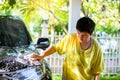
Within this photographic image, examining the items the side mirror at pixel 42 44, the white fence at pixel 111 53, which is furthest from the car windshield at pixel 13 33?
the white fence at pixel 111 53

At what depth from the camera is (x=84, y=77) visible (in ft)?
13.1

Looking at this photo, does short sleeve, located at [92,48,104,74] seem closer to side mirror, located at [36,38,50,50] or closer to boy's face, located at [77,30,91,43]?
boy's face, located at [77,30,91,43]

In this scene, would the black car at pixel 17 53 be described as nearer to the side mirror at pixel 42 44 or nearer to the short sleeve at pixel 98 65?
the side mirror at pixel 42 44

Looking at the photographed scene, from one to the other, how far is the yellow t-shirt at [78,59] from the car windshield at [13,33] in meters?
1.51

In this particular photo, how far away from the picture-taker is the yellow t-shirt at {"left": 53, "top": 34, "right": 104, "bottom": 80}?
156 inches

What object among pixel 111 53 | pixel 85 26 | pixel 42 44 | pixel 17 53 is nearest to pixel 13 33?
pixel 42 44

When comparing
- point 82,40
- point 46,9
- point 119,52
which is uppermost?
point 46,9

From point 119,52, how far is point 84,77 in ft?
26.4

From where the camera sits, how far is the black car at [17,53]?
4112mm

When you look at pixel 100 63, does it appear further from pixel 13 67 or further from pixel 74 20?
pixel 74 20

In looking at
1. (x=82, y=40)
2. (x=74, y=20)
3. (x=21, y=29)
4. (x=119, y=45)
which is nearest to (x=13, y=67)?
(x=82, y=40)

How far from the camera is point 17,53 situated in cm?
467

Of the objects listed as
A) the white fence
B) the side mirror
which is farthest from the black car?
the white fence

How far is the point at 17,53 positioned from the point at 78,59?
1055mm
